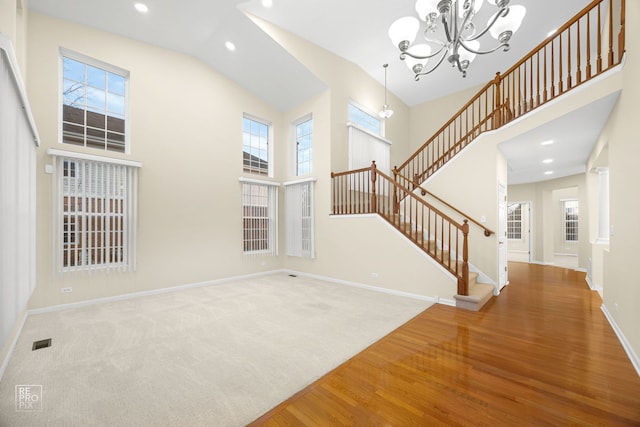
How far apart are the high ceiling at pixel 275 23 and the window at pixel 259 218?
2.32m

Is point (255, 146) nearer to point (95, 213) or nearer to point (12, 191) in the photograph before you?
point (95, 213)

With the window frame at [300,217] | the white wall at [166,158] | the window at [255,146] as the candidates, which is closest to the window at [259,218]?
the white wall at [166,158]

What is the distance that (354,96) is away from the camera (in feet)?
20.7

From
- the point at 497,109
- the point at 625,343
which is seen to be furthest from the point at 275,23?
the point at 625,343

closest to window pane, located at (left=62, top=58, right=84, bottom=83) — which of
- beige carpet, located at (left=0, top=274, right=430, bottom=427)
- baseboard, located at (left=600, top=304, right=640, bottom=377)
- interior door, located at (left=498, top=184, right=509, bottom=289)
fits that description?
beige carpet, located at (left=0, top=274, right=430, bottom=427)

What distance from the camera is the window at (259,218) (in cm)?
586

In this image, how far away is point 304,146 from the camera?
20.8ft

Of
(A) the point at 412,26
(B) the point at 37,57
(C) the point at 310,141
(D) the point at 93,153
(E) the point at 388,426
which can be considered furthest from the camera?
(C) the point at 310,141

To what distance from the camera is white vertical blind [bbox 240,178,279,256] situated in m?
5.84

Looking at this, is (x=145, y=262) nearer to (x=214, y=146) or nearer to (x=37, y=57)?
(x=214, y=146)

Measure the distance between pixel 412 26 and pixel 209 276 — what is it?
5.41 m

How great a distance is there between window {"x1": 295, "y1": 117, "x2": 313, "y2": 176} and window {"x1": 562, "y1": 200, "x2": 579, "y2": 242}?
30.0 ft

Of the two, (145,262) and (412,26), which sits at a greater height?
(412,26)

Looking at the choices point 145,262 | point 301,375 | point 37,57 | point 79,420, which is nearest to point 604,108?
point 301,375
